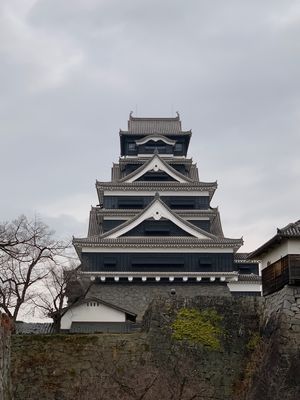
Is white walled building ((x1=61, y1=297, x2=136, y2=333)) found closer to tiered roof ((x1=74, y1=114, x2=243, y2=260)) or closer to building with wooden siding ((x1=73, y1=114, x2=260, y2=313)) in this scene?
building with wooden siding ((x1=73, y1=114, x2=260, y2=313))

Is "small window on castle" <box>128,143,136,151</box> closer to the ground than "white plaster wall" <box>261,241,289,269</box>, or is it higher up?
higher up

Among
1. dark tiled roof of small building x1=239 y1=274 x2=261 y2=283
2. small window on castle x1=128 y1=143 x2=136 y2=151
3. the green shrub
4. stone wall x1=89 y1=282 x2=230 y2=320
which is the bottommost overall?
the green shrub

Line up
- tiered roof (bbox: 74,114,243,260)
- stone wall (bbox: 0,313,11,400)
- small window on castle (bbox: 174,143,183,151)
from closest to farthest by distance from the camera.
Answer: stone wall (bbox: 0,313,11,400) < tiered roof (bbox: 74,114,243,260) < small window on castle (bbox: 174,143,183,151)

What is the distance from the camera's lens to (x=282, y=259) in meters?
18.1

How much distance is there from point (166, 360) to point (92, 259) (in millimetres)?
11331

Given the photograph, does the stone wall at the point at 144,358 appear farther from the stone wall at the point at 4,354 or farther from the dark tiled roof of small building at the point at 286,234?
the stone wall at the point at 4,354

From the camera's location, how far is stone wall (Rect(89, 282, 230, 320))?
2695 cm

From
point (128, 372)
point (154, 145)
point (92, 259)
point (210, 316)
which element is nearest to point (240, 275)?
point (92, 259)

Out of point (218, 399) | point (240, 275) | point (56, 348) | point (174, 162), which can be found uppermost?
point (174, 162)

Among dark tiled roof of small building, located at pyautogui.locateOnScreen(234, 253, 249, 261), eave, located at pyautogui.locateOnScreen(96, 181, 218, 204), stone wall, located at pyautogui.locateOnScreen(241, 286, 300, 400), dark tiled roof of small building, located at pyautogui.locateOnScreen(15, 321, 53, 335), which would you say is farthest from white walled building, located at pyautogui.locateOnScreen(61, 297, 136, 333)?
dark tiled roof of small building, located at pyautogui.locateOnScreen(234, 253, 249, 261)

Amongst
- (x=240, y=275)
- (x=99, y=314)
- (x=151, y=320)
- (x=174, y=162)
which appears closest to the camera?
(x=151, y=320)

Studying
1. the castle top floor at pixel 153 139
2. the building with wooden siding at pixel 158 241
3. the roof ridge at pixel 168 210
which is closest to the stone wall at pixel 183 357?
the building with wooden siding at pixel 158 241

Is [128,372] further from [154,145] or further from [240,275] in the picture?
[154,145]

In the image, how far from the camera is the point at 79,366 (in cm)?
1658
